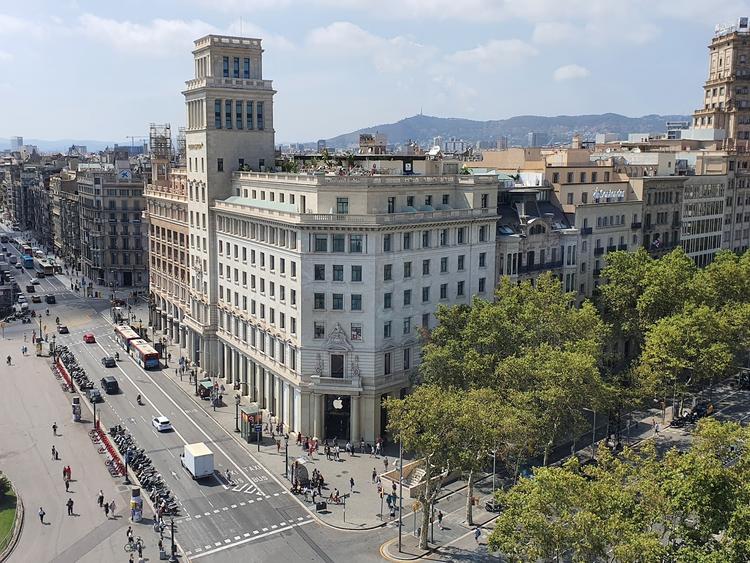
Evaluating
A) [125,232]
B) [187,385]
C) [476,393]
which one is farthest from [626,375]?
[125,232]

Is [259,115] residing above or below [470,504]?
above

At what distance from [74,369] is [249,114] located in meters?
47.8

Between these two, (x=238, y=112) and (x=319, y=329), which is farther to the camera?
(x=238, y=112)

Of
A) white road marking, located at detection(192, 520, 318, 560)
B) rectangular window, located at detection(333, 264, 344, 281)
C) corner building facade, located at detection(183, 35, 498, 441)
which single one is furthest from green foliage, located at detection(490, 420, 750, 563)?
rectangular window, located at detection(333, 264, 344, 281)

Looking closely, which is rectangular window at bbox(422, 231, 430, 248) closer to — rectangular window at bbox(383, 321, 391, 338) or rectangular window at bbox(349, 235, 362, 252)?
rectangular window at bbox(349, 235, 362, 252)

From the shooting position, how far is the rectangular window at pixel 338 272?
88750 mm

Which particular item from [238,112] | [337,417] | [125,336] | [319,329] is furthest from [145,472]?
[125,336]

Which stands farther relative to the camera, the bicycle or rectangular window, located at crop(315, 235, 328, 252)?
rectangular window, located at crop(315, 235, 328, 252)

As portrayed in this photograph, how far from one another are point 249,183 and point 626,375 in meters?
56.1

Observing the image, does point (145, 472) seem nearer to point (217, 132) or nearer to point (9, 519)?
point (9, 519)

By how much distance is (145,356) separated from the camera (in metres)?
125

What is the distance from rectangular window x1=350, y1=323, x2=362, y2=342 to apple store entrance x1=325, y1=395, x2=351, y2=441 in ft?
23.7

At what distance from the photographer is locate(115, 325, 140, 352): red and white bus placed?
135m

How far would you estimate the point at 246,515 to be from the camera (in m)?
73.6
